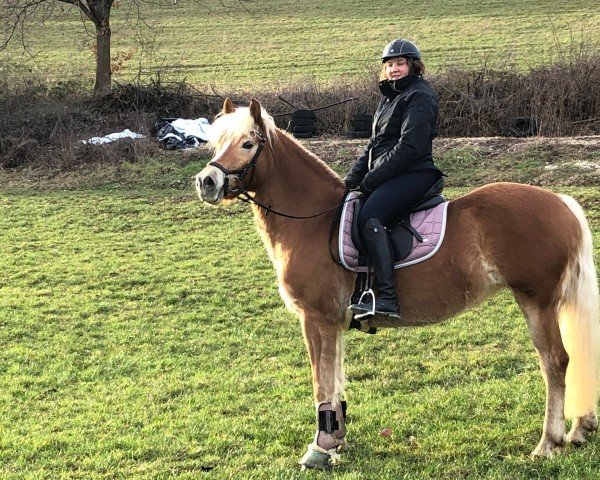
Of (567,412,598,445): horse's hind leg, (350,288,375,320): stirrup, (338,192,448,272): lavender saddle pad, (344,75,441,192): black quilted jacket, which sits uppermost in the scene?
(344,75,441,192): black quilted jacket

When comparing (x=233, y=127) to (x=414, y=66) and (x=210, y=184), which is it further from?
(x=414, y=66)

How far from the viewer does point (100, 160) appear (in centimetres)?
1975

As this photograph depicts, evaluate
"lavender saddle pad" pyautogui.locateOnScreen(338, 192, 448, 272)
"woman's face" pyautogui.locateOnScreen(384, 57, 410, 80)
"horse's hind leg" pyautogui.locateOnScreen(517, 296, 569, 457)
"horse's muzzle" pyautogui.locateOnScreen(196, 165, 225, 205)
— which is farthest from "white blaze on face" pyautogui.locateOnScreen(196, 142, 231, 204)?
"horse's hind leg" pyautogui.locateOnScreen(517, 296, 569, 457)

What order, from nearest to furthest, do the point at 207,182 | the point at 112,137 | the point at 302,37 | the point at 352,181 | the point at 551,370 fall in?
the point at 207,182 < the point at 551,370 < the point at 352,181 < the point at 112,137 < the point at 302,37

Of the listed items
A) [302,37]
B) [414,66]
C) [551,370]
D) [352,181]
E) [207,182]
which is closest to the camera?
[207,182]

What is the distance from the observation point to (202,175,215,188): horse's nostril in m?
4.80

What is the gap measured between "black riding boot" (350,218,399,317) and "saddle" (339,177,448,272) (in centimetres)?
11

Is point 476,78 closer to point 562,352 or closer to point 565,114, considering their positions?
point 565,114

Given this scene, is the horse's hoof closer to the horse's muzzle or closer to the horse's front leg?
the horse's front leg

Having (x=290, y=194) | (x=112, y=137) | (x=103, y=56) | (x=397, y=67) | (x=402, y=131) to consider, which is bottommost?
(x=112, y=137)

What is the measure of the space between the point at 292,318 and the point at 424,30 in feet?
112

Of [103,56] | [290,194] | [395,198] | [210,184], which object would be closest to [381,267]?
[395,198]

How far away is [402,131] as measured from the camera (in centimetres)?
499

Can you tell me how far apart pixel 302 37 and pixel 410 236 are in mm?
37636
